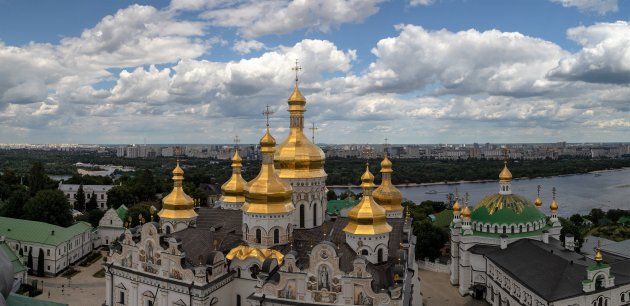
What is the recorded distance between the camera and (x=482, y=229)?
22.2 meters

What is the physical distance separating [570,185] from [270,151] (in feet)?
258

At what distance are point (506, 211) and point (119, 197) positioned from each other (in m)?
33.9

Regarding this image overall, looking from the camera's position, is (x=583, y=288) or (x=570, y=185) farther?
(x=570, y=185)

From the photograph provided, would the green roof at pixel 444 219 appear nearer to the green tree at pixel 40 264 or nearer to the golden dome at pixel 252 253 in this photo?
the golden dome at pixel 252 253

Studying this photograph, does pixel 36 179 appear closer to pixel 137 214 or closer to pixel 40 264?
pixel 137 214

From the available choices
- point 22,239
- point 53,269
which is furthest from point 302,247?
point 22,239

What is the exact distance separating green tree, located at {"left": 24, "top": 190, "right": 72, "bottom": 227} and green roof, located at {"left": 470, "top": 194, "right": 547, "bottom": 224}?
27078 mm

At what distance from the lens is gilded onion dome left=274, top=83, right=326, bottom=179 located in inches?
734

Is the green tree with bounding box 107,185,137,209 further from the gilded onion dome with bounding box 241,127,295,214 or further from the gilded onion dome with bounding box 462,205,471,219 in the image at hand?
the gilded onion dome with bounding box 462,205,471,219

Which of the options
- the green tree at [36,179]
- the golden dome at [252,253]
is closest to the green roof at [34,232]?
the golden dome at [252,253]

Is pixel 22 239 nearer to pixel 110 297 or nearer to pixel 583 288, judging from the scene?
pixel 110 297

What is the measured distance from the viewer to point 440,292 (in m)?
22.4

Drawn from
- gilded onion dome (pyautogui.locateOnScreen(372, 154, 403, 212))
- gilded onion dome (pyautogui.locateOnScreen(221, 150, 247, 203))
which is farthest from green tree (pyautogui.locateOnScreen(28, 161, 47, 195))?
gilded onion dome (pyautogui.locateOnScreen(372, 154, 403, 212))

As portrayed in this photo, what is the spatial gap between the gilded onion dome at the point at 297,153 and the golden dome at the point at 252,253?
133 inches
